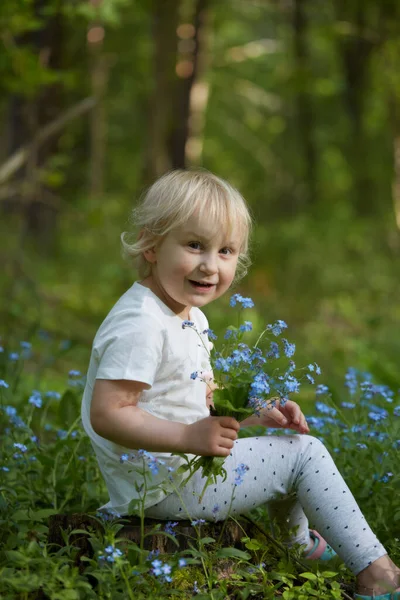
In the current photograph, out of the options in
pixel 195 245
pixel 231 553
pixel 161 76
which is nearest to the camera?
pixel 231 553

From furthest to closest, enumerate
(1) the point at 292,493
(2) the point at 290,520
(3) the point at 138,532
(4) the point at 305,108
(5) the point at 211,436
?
(4) the point at 305,108, (2) the point at 290,520, (1) the point at 292,493, (3) the point at 138,532, (5) the point at 211,436

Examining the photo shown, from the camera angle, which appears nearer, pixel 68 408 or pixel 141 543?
pixel 141 543

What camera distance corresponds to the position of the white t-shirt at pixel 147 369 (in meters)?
2.60

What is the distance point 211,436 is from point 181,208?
74 cm

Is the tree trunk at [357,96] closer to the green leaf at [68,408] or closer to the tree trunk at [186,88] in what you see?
the tree trunk at [186,88]

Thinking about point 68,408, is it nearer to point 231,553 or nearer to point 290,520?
point 290,520

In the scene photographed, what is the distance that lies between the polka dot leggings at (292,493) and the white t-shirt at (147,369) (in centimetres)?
11

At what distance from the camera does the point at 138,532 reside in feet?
8.78

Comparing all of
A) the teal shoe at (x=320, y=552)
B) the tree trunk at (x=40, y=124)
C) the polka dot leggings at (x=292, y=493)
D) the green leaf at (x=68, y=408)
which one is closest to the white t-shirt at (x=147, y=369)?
the polka dot leggings at (x=292, y=493)

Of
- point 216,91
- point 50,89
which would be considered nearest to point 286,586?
point 50,89

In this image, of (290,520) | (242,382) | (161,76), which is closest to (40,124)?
(161,76)

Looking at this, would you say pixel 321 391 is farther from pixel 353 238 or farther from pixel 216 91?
pixel 216 91

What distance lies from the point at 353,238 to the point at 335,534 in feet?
34.5

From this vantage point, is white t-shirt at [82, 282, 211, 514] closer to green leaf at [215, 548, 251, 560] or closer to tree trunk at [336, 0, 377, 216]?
green leaf at [215, 548, 251, 560]
